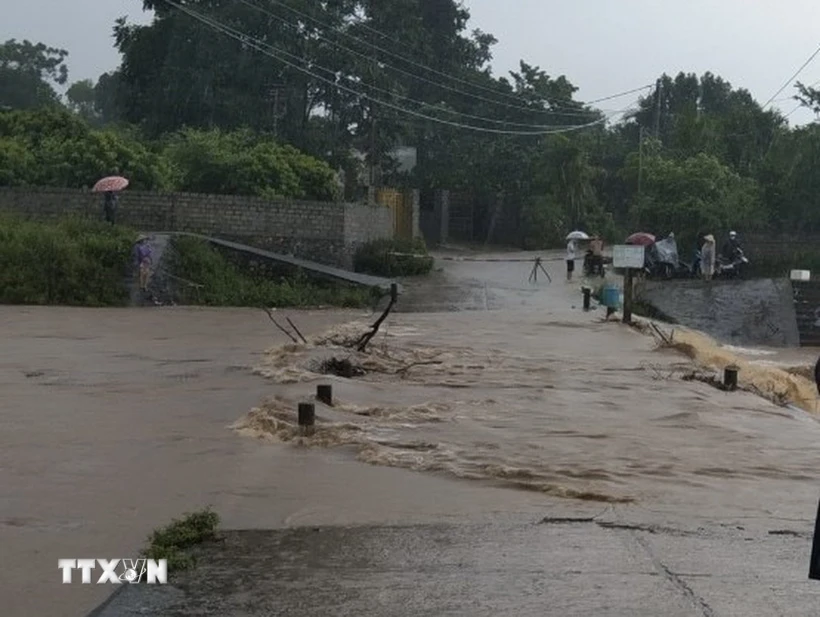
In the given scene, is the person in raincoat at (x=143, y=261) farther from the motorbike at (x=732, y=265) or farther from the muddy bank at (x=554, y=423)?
the motorbike at (x=732, y=265)

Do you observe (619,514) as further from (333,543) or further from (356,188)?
(356,188)

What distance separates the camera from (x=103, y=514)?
778cm

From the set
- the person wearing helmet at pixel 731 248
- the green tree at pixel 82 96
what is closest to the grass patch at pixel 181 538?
the person wearing helmet at pixel 731 248

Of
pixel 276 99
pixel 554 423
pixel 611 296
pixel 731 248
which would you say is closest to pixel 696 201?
pixel 731 248

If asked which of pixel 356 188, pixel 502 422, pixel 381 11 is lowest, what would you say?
pixel 502 422

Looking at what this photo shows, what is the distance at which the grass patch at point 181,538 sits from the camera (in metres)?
6.26

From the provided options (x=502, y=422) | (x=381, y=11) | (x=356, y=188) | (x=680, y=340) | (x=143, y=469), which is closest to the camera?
(x=143, y=469)

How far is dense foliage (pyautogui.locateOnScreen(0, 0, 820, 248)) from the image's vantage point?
3288cm

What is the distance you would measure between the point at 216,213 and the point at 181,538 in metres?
23.7

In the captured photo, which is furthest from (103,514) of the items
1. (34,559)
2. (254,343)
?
(254,343)

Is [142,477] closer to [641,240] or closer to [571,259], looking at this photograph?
[641,240]

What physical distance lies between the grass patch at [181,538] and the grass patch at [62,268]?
20222mm

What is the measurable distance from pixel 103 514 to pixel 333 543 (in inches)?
72.4

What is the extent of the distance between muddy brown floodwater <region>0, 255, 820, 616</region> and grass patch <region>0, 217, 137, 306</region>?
5.95m
